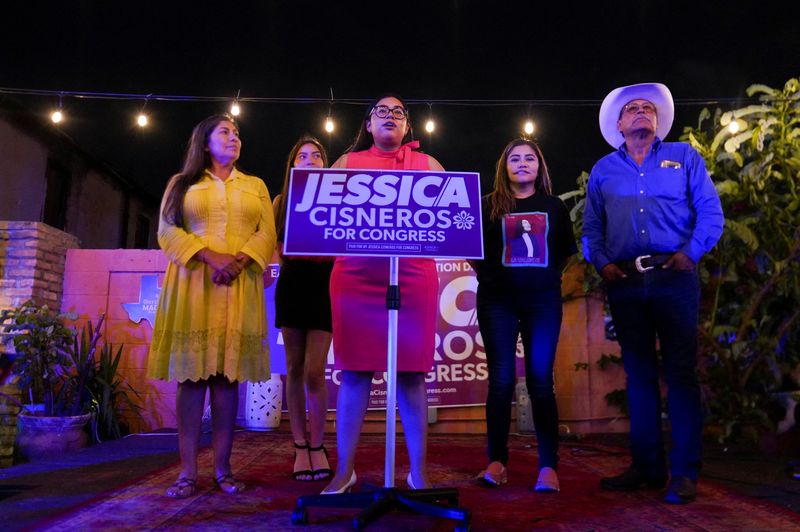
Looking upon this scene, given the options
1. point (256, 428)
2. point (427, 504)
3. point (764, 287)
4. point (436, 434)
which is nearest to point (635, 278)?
point (427, 504)

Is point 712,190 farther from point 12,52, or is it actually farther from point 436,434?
point 12,52

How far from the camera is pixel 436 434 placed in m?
Result: 4.98

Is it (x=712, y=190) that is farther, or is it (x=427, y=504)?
(x=712, y=190)

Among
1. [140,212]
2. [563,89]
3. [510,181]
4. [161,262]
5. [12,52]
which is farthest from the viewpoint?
[140,212]

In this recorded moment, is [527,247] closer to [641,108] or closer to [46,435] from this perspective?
[641,108]

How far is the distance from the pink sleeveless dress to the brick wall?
3.97 metres

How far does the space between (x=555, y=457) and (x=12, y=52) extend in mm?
7588

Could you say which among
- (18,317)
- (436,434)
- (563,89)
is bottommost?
(436,434)

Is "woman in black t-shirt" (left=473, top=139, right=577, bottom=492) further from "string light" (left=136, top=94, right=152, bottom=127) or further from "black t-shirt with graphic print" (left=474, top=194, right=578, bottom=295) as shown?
"string light" (left=136, top=94, right=152, bottom=127)

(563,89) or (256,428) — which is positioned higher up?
(563,89)

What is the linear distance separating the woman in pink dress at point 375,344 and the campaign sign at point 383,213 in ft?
0.74

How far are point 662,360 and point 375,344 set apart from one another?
126 centimetres

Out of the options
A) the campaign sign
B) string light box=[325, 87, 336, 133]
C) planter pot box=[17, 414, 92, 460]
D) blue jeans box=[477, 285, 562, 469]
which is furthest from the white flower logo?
string light box=[325, 87, 336, 133]

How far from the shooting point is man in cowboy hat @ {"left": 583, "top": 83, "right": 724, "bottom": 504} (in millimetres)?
2348
